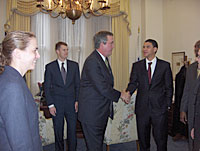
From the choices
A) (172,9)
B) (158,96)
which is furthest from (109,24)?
(158,96)

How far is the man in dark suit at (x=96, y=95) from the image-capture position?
206cm

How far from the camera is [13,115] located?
102 centimetres

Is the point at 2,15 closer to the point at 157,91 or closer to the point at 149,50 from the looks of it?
the point at 149,50

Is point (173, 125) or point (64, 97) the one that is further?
point (173, 125)

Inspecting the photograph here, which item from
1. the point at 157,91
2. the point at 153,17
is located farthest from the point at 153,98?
the point at 153,17

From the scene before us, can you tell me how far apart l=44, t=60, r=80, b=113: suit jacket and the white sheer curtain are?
299 centimetres

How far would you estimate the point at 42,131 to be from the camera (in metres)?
3.04

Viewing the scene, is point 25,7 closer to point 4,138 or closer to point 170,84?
point 170,84

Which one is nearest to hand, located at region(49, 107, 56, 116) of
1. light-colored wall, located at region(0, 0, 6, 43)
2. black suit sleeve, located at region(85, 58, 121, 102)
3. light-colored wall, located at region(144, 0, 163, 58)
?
black suit sleeve, located at region(85, 58, 121, 102)

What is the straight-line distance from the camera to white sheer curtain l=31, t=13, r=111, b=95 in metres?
5.57

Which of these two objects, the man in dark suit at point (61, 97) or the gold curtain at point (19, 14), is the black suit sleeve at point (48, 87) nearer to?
the man in dark suit at point (61, 97)

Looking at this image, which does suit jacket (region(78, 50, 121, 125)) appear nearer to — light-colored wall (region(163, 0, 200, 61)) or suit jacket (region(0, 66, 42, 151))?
suit jacket (region(0, 66, 42, 151))

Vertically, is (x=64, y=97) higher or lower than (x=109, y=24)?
lower

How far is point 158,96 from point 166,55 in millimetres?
3440
